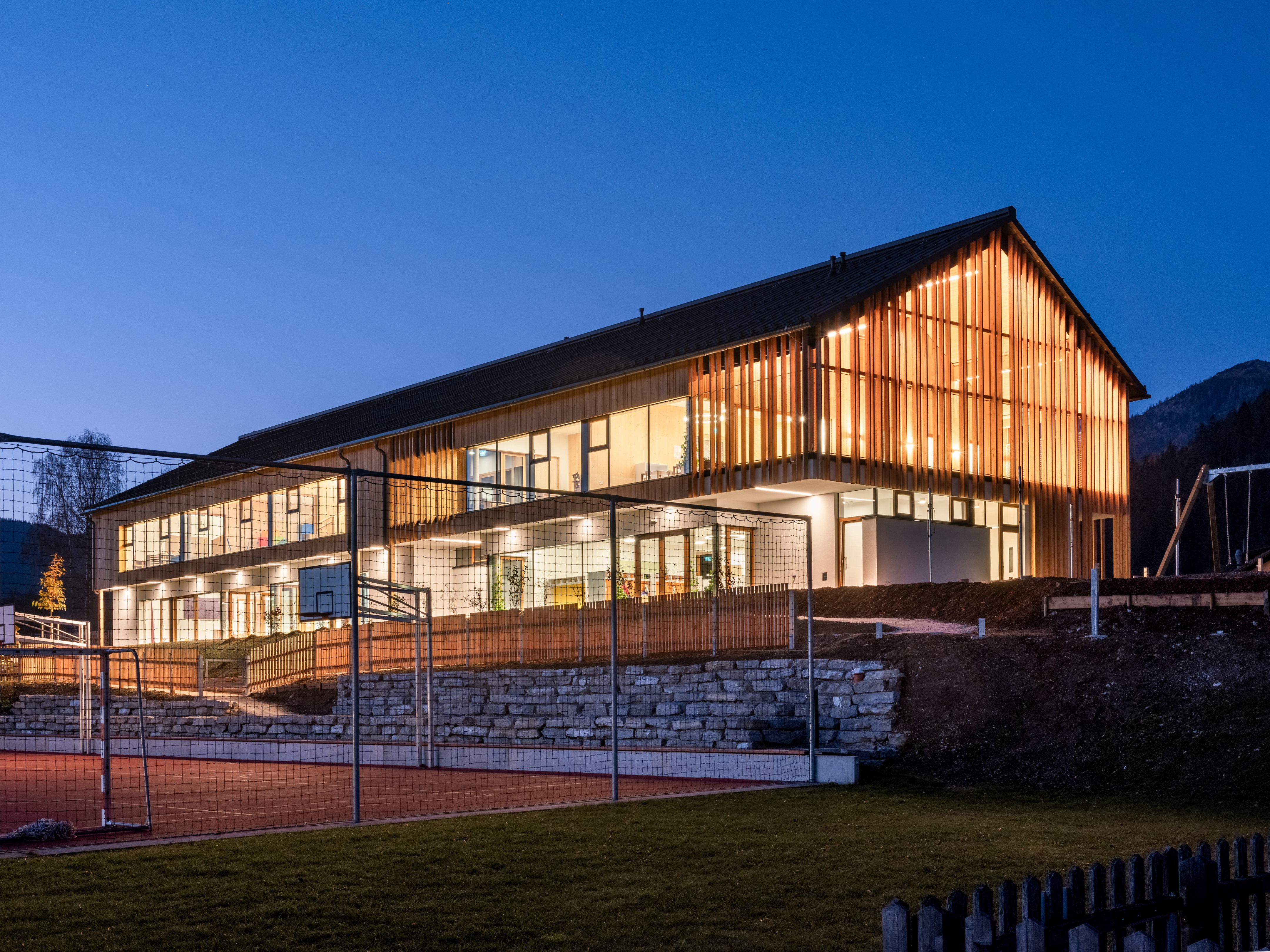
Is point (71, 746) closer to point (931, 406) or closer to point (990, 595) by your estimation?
point (990, 595)

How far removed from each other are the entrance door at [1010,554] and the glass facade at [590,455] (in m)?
9.66

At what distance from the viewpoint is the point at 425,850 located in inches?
390

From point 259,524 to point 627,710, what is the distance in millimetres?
32364

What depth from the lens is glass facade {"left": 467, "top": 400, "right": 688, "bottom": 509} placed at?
36375 mm

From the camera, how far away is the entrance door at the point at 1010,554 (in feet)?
124

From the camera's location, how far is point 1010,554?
38.1 m

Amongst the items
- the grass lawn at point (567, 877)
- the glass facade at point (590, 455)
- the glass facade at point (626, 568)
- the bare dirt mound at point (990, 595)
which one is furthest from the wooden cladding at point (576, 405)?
the grass lawn at point (567, 877)

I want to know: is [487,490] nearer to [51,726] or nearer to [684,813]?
[51,726]

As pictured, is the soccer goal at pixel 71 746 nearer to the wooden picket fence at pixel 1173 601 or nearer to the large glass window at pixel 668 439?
the wooden picket fence at pixel 1173 601

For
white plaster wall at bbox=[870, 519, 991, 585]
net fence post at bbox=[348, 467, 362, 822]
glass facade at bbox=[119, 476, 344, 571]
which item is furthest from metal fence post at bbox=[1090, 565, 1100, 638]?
glass facade at bbox=[119, 476, 344, 571]

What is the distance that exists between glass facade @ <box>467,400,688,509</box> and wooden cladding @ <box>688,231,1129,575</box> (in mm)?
1115

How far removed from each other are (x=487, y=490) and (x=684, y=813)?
31.1 meters

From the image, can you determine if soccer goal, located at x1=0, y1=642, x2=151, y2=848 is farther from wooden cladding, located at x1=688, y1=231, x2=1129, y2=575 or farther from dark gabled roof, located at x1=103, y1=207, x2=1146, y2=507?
wooden cladding, located at x1=688, y1=231, x2=1129, y2=575

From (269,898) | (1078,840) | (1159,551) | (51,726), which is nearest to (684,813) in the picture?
(1078,840)
